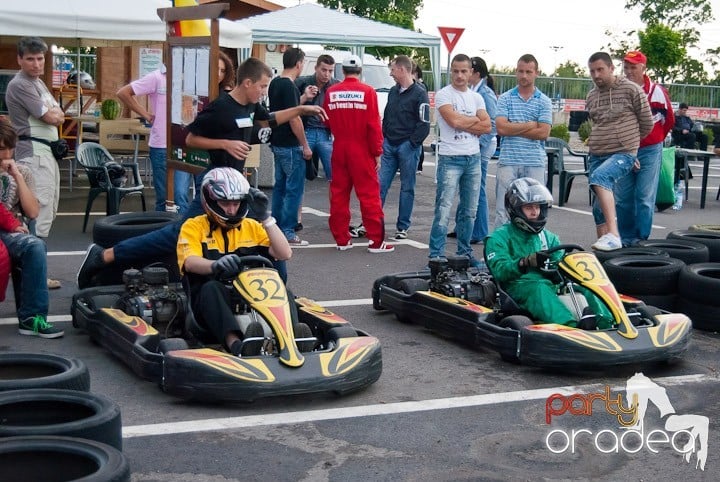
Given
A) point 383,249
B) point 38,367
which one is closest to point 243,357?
point 38,367

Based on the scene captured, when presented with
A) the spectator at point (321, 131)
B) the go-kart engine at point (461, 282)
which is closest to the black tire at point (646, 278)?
the go-kart engine at point (461, 282)

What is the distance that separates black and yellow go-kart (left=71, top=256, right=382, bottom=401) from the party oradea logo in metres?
1.12

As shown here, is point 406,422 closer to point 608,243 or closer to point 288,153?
point 608,243

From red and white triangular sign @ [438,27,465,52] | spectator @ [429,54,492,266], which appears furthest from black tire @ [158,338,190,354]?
red and white triangular sign @ [438,27,465,52]

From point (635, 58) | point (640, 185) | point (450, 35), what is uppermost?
point (450, 35)

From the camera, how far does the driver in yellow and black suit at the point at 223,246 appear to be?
20.9 feet

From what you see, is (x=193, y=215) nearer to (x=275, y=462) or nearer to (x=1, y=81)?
(x=275, y=462)

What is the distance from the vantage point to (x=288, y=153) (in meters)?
11.4

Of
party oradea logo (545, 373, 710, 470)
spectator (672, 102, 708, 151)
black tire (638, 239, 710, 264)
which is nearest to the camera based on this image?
party oradea logo (545, 373, 710, 470)

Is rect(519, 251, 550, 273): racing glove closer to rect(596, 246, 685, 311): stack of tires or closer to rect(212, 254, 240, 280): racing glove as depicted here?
rect(596, 246, 685, 311): stack of tires

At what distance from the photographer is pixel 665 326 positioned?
22.6 feet

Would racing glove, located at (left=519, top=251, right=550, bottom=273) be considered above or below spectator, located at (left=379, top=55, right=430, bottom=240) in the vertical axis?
below

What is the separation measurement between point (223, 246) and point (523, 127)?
13.5ft

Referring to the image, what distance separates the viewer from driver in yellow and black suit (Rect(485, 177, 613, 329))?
275 inches
